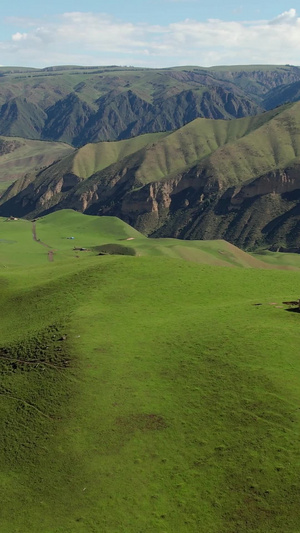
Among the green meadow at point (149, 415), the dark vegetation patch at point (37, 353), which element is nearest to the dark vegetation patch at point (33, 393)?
the dark vegetation patch at point (37, 353)

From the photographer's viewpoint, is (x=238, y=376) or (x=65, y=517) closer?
(x=65, y=517)

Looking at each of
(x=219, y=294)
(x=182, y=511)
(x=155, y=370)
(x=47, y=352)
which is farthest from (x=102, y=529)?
(x=219, y=294)

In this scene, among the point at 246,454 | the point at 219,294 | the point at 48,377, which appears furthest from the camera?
the point at 219,294

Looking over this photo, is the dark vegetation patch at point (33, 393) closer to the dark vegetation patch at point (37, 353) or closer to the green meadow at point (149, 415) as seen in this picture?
the dark vegetation patch at point (37, 353)

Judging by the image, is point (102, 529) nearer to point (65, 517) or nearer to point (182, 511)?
point (65, 517)

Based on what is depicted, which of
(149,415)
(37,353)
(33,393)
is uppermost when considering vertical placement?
(37,353)

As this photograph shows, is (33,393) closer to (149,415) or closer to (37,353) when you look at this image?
(37,353)

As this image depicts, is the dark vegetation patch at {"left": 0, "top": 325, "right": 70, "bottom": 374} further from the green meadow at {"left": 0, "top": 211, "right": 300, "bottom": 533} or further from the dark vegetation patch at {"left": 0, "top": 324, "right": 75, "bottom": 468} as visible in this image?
the green meadow at {"left": 0, "top": 211, "right": 300, "bottom": 533}

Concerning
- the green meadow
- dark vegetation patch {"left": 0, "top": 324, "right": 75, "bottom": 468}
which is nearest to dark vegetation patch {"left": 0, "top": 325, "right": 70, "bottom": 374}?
dark vegetation patch {"left": 0, "top": 324, "right": 75, "bottom": 468}

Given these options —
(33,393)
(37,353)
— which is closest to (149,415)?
(33,393)
